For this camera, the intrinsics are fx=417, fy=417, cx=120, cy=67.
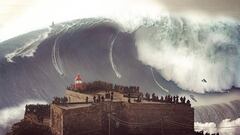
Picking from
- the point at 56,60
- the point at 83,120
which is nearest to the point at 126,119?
the point at 83,120

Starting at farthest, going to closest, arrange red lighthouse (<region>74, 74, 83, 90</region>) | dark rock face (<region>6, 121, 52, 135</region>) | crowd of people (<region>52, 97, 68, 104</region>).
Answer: red lighthouse (<region>74, 74, 83, 90</region>)
crowd of people (<region>52, 97, 68, 104</region>)
dark rock face (<region>6, 121, 52, 135</region>)

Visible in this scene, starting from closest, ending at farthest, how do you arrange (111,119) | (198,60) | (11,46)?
1. (11,46)
2. (111,119)
3. (198,60)

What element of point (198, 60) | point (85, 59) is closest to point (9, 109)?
point (85, 59)

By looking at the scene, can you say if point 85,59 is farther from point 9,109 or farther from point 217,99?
point 217,99

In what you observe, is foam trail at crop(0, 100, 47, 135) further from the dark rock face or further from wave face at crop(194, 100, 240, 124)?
wave face at crop(194, 100, 240, 124)

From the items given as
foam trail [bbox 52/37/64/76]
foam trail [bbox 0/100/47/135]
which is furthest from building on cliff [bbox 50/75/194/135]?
foam trail [bbox 0/100/47/135]

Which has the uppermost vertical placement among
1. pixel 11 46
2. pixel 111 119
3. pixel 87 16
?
pixel 87 16

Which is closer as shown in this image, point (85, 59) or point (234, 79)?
point (85, 59)
